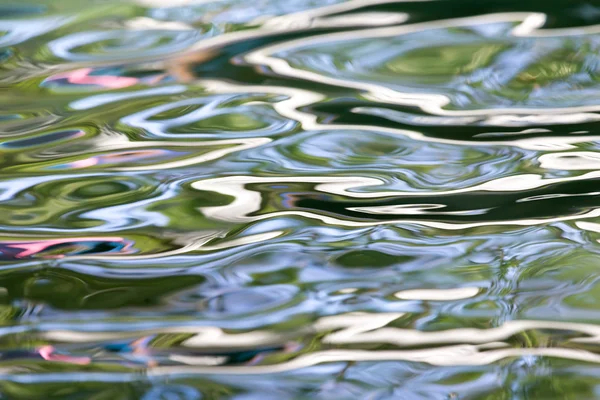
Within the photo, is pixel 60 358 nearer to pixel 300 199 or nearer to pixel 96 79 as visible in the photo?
pixel 300 199

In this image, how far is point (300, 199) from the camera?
1064 millimetres

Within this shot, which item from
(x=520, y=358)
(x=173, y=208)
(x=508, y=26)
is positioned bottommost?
(x=520, y=358)

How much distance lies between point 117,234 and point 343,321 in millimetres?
351

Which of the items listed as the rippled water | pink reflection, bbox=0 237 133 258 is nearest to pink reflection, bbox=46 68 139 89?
the rippled water

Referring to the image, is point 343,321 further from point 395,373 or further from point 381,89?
point 381,89

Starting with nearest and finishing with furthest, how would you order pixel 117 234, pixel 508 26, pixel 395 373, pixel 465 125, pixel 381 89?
pixel 395 373 < pixel 117 234 < pixel 465 125 < pixel 381 89 < pixel 508 26

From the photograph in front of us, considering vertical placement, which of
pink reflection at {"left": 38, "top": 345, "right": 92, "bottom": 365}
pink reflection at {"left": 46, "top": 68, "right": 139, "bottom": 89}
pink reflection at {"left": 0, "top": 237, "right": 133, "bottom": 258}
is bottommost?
pink reflection at {"left": 38, "top": 345, "right": 92, "bottom": 365}

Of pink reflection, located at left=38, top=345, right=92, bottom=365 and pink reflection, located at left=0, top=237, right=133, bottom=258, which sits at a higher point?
pink reflection, located at left=0, top=237, right=133, bottom=258

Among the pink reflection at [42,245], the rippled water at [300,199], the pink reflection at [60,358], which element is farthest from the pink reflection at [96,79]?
the pink reflection at [60,358]

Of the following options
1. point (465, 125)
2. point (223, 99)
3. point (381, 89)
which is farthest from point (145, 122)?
point (465, 125)

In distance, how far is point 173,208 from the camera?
105 cm

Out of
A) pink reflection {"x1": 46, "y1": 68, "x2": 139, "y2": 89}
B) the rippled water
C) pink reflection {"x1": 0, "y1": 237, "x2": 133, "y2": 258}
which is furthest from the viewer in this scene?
pink reflection {"x1": 46, "y1": 68, "x2": 139, "y2": 89}

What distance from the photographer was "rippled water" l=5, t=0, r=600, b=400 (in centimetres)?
79

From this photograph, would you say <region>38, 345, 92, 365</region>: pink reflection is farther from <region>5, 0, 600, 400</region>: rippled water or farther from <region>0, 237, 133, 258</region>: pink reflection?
<region>0, 237, 133, 258</region>: pink reflection
